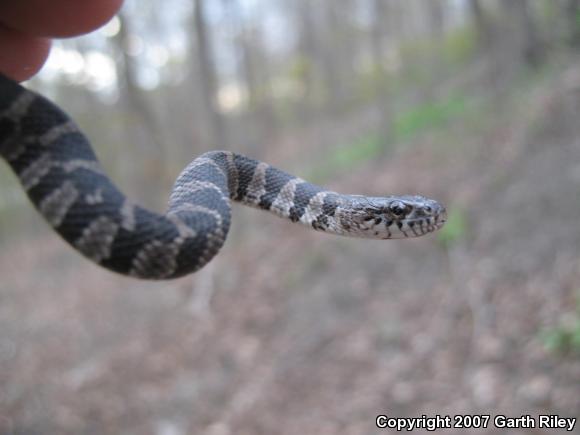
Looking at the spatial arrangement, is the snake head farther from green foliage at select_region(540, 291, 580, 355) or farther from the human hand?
green foliage at select_region(540, 291, 580, 355)

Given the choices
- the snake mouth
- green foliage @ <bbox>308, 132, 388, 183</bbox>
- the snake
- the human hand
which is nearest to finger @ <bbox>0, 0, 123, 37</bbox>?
the human hand

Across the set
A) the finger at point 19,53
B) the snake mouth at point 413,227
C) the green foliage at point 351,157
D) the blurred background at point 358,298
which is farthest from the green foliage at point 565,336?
the green foliage at point 351,157

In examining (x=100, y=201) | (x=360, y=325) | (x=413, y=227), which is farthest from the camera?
(x=360, y=325)

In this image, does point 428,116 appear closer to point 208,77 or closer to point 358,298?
point 208,77

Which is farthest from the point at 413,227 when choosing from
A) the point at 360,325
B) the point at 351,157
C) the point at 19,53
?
the point at 351,157

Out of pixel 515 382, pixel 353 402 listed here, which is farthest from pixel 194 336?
pixel 515 382

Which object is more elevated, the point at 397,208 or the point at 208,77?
the point at 208,77

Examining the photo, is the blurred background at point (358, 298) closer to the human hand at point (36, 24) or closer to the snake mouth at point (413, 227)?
the snake mouth at point (413, 227)
